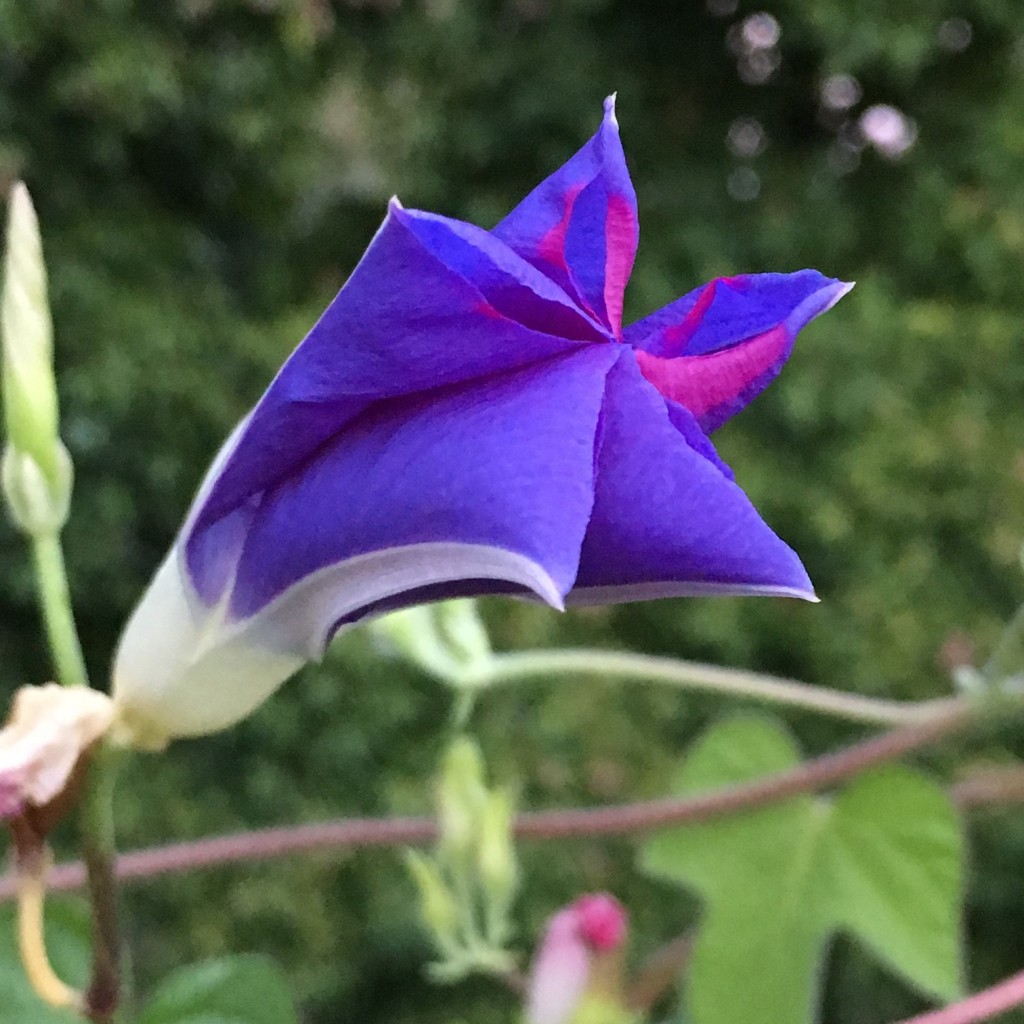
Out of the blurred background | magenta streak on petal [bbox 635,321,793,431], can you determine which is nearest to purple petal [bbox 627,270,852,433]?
magenta streak on petal [bbox 635,321,793,431]

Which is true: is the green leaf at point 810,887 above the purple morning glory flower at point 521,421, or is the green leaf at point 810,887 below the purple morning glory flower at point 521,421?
below

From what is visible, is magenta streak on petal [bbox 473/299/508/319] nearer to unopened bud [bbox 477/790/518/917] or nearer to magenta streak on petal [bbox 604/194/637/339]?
magenta streak on petal [bbox 604/194/637/339]

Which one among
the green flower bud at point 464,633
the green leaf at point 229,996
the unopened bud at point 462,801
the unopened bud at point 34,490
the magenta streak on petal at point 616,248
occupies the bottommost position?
the unopened bud at point 462,801

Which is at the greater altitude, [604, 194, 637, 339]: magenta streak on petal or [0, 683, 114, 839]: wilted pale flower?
[604, 194, 637, 339]: magenta streak on petal

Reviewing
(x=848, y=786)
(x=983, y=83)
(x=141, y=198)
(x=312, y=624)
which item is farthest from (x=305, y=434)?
(x=983, y=83)

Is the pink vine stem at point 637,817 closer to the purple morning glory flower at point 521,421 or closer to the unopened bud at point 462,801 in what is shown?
the unopened bud at point 462,801

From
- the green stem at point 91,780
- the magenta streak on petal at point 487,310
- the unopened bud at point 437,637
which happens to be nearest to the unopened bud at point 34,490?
the green stem at point 91,780

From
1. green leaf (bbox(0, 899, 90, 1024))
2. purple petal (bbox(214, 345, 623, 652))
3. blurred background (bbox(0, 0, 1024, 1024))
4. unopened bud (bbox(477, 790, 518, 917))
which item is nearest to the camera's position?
purple petal (bbox(214, 345, 623, 652))
